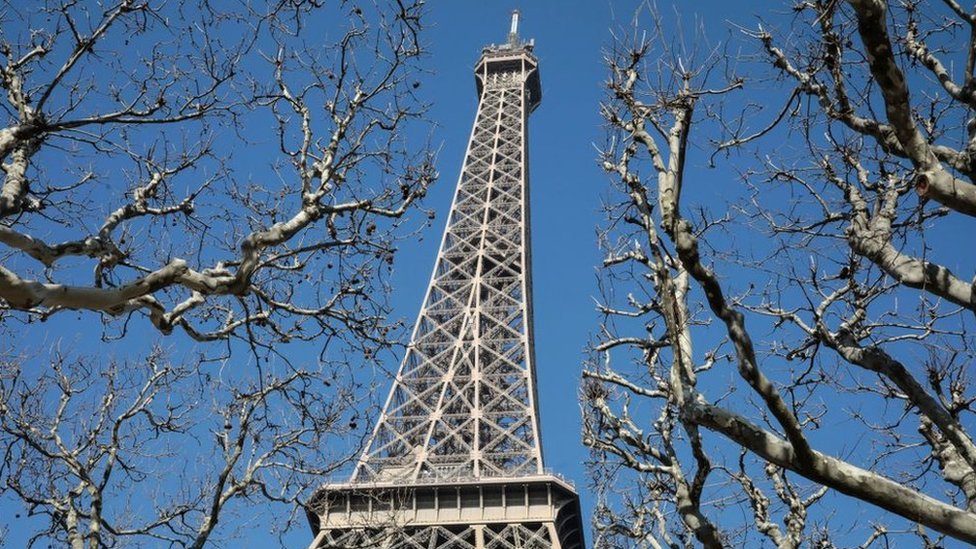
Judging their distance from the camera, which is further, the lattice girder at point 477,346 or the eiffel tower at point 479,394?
the lattice girder at point 477,346

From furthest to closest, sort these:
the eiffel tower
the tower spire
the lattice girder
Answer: the tower spire, the lattice girder, the eiffel tower

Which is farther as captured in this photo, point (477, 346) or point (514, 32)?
point (514, 32)

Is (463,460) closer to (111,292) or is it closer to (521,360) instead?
(521,360)

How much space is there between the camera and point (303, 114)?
32.7 ft

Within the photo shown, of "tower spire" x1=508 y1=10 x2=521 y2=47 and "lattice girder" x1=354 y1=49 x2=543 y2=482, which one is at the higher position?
"tower spire" x1=508 y1=10 x2=521 y2=47

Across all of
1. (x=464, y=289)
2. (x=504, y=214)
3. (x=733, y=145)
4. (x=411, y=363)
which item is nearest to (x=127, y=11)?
(x=733, y=145)

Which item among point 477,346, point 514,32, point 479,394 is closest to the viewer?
point 479,394

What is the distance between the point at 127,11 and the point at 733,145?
5.07 m

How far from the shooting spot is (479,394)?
46.7 meters

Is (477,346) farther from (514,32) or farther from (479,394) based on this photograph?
(514,32)

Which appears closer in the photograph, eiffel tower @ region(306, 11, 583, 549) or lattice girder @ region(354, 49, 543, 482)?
eiffel tower @ region(306, 11, 583, 549)

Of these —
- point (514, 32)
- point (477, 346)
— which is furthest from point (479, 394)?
point (514, 32)

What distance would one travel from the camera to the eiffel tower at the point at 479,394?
3769 centimetres

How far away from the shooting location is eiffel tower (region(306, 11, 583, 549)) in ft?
124
